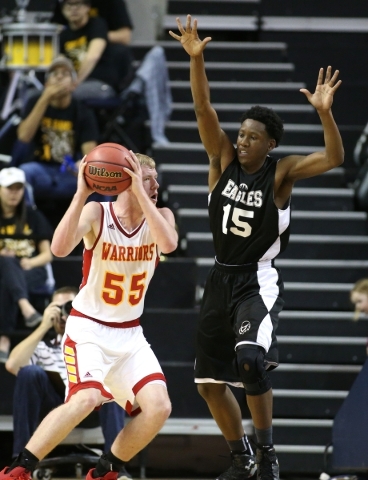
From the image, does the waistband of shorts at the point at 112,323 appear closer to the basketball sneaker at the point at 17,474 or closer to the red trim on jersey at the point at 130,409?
the red trim on jersey at the point at 130,409

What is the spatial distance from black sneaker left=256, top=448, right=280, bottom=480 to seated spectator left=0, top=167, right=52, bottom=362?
2767 millimetres

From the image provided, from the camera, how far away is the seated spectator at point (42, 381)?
6652 millimetres

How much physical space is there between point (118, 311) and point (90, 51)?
4.86m

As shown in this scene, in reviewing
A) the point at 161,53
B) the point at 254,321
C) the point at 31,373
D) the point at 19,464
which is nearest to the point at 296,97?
the point at 161,53

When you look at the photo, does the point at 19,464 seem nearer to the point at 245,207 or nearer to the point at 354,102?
the point at 245,207

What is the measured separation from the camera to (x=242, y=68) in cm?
1078

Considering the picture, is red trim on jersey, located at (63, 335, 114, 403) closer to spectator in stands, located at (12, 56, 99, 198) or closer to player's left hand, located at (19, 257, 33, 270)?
player's left hand, located at (19, 257, 33, 270)

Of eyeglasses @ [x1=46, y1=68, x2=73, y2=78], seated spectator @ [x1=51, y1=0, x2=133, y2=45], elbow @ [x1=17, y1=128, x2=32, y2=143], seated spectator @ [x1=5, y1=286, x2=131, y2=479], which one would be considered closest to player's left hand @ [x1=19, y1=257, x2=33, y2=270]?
seated spectator @ [x1=5, y1=286, x2=131, y2=479]

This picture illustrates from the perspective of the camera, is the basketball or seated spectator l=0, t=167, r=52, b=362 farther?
seated spectator l=0, t=167, r=52, b=362

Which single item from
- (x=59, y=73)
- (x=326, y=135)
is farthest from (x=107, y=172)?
(x=59, y=73)

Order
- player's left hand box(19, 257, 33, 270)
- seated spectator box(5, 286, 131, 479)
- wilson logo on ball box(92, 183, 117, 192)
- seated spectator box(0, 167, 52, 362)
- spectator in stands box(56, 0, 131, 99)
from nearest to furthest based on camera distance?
wilson logo on ball box(92, 183, 117, 192), seated spectator box(5, 286, 131, 479), seated spectator box(0, 167, 52, 362), player's left hand box(19, 257, 33, 270), spectator in stands box(56, 0, 131, 99)

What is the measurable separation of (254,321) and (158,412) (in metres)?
0.69

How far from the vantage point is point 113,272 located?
5.24m

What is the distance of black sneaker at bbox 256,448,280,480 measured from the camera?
5.20 meters
